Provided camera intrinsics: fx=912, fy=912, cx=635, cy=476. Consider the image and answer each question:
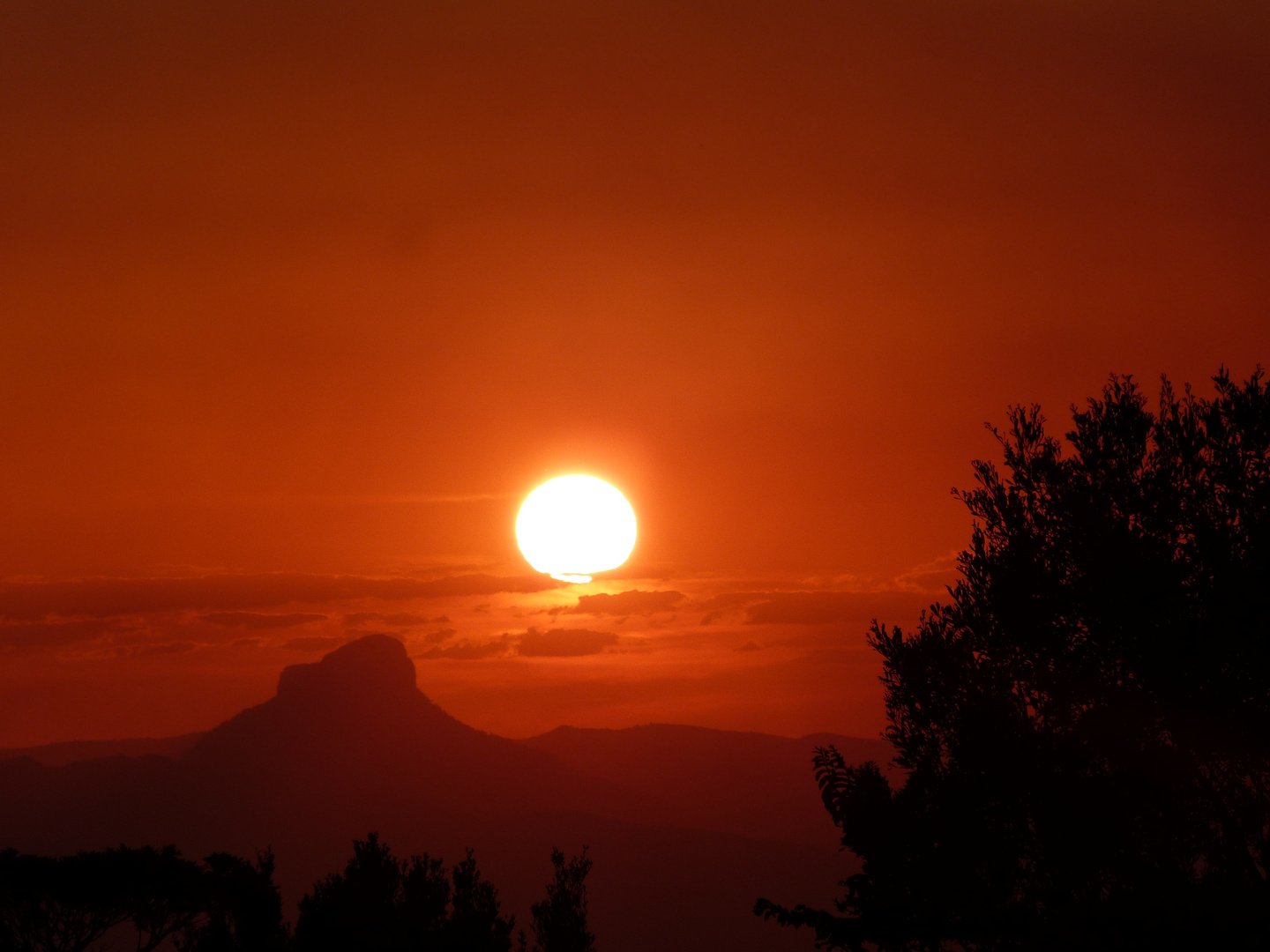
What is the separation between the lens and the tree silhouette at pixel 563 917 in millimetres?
48406

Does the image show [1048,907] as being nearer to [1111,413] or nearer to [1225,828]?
[1225,828]

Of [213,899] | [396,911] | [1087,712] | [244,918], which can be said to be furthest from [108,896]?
[1087,712]

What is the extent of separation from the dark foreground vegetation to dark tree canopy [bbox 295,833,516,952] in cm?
8

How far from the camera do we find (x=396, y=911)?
31453 mm

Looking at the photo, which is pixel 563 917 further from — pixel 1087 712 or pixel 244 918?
pixel 1087 712

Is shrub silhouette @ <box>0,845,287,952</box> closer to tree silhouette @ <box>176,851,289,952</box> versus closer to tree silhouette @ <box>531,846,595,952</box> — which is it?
tree silhouette @ <box>176,851,289,952</box>

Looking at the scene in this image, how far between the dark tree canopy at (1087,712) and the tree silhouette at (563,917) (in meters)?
31.4

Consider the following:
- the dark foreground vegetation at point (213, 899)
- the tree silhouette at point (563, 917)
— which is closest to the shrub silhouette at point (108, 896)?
the dark foreground vegetation at point (213, 899)

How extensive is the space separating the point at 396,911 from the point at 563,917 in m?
20.6

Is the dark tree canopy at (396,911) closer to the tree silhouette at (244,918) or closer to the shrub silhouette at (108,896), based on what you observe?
the tree silhouette at (244,918)

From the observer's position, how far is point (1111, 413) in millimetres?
21594

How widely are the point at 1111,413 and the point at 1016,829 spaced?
9.79m

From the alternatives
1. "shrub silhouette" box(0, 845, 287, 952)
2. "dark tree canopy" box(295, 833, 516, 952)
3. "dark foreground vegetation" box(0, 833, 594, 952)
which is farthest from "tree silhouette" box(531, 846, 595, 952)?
"shrub silhouette" box(0, 845, 287, 952)

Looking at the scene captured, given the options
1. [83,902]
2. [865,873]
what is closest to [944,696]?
[865,873]
